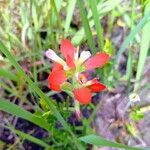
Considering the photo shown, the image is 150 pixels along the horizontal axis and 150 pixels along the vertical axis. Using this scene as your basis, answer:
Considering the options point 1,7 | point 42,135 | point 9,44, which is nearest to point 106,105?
point 42,135

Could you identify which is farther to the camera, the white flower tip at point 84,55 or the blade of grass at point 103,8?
the blade of grass at point 103,8

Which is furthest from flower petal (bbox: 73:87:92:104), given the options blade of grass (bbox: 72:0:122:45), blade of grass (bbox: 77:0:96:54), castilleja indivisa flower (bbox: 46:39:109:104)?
blade of grass (bbox: 72:0:122:45)

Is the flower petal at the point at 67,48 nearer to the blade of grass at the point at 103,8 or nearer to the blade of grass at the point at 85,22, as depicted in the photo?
the blade of grass at the point at 85,22

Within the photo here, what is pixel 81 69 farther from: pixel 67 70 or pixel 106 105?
pixel 106 105

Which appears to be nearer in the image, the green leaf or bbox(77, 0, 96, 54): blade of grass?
bbox(77, 0, 96, 54): blade of grass

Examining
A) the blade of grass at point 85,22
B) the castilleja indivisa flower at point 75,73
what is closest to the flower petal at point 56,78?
the castilleja indivisa flower at point 75,73

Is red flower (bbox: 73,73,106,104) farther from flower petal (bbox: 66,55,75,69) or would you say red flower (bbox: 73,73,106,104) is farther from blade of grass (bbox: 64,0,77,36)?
blade of grass (bbox: 64,0,77,36)
